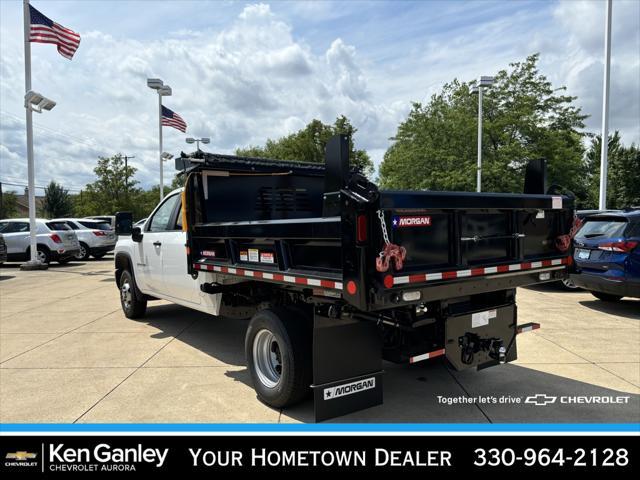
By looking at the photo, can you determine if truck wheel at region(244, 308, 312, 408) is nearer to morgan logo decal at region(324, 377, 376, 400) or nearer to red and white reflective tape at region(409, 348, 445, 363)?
morgan logo decal at region(324, 377, 376, 400)

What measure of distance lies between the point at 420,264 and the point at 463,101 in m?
28.6

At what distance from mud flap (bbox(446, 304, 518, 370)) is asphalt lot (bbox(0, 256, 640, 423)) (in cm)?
48

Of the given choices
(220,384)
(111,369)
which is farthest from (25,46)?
(220,384)

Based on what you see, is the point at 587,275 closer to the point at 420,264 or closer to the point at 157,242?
the point at 420,264

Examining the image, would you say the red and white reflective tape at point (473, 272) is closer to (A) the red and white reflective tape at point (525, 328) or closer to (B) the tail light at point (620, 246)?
(A) the red and white reflective tape at point (525, 328)

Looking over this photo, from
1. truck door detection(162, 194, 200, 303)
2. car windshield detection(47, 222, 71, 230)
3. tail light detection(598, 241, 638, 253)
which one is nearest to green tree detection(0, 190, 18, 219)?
car windshield detection(47, 222, 71, 230)

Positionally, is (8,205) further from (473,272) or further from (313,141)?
(473,272)

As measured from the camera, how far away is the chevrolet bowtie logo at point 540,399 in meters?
4.14

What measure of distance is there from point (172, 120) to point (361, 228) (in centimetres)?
Answer: 2281

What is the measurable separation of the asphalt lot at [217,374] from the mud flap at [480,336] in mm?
481

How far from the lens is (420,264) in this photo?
10.8ft

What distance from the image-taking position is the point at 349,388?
3600 mm

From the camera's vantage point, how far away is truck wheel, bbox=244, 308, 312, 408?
3.70 meters

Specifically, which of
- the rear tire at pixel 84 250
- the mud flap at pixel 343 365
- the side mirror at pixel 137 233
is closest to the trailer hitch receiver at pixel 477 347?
the mud flap at pixel 343 365
